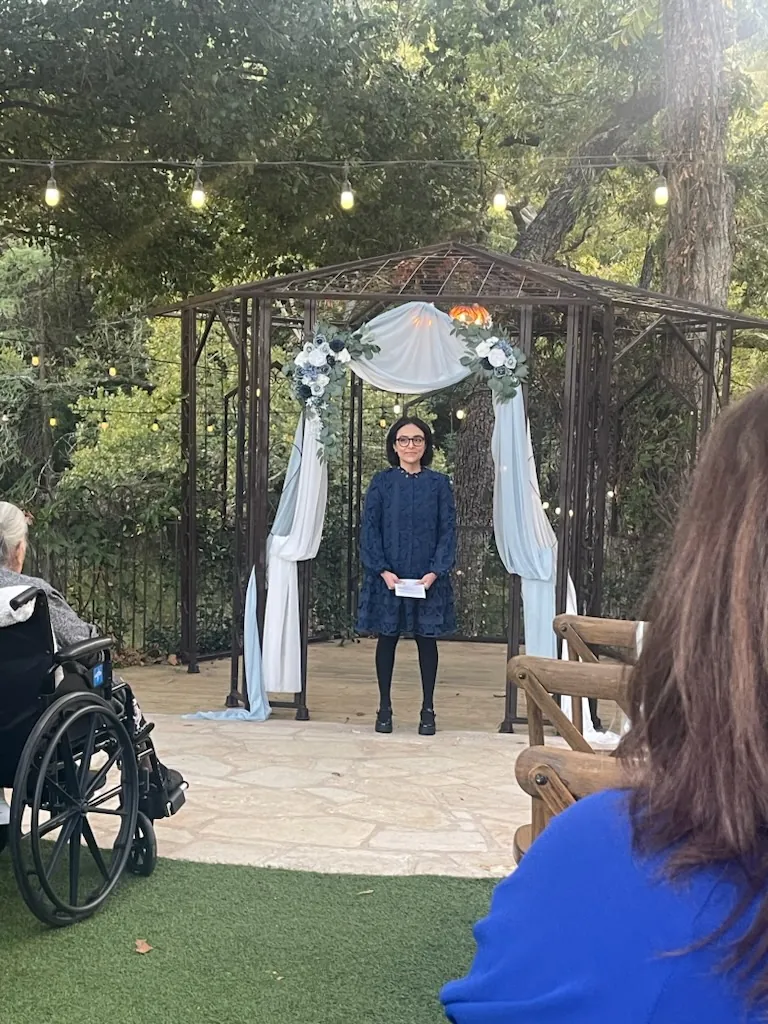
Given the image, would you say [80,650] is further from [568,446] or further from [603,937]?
[568,446]

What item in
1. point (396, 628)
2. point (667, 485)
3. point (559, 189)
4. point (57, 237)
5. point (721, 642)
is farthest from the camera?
point (559, 189)

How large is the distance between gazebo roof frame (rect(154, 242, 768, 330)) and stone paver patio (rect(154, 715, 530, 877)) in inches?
91.4

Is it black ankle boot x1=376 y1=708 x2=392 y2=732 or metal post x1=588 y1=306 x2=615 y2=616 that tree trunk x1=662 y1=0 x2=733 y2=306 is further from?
black ankle boot x1=376 y1=708 x2=392 y2=732

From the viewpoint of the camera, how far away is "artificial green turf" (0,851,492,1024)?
243 centimetres

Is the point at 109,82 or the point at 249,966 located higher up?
the point at 109,82

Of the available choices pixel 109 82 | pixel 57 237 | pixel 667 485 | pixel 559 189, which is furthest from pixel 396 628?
pixel 559 189

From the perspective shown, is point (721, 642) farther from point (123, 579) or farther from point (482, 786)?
point (123, 579)

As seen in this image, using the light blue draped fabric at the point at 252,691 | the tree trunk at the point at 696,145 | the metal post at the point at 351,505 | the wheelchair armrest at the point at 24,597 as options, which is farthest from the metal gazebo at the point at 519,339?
the wheelchair armrest at the point at 24,597

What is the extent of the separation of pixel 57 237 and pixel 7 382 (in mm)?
1986

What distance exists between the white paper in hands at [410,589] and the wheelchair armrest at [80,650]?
91.5 inches

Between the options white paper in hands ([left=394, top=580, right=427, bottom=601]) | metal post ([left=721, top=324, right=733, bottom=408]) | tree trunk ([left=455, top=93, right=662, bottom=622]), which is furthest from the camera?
tree trunk ([left=455, top=93, right=662, bottom=622])

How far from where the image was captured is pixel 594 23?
8367mm

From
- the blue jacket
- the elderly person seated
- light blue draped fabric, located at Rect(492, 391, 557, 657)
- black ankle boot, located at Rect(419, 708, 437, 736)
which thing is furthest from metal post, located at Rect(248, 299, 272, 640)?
the blue jacket

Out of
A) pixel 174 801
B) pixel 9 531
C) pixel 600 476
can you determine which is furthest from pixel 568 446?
pixel 9 531
